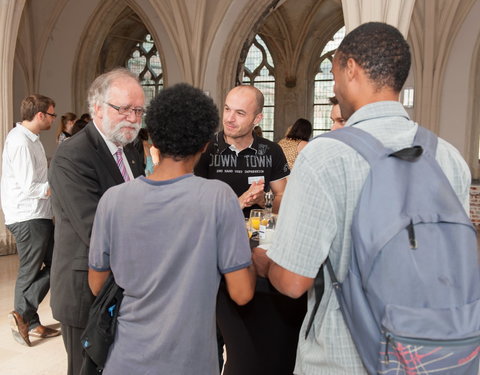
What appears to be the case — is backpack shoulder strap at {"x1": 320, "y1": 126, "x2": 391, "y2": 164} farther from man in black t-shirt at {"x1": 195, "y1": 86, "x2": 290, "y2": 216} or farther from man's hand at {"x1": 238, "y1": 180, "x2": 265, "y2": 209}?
man in black t-shirt at {"x1": 195, "y1": 86, "x2": 290, "y2": 216}

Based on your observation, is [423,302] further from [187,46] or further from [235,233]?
[187,46]

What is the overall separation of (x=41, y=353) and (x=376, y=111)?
3633 mm

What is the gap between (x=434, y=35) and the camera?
1119 centimetres

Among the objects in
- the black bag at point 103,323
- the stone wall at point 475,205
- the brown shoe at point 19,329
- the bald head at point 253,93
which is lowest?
the stone wall at point 475,205

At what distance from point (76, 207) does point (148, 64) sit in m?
19.8

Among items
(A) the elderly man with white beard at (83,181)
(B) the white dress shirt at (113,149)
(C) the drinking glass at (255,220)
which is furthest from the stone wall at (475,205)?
(A) the elderly man with white beard at (83,181)

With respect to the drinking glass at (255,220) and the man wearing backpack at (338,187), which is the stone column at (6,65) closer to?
the drinking glass at (255,220)

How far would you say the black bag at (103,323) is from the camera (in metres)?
1.71

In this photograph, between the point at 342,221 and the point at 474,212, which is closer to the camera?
the point at 342,221

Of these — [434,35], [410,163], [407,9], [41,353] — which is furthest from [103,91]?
[434,35]

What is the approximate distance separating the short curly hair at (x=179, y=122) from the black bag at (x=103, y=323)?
55 cm

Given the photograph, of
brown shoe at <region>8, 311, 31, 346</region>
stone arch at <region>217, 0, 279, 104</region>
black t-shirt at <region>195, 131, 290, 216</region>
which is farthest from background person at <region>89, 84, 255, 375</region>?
stone arch at <region>217, 0, 279, 104</region>

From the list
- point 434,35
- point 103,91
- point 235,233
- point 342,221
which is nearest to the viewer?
point 342,221

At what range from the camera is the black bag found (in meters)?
1.71
